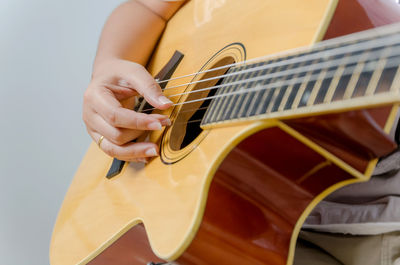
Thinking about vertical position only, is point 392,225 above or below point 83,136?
above

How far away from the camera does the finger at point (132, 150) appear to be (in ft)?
2.10

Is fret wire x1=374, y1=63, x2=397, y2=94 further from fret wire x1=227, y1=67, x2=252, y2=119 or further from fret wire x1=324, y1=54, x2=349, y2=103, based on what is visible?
fret wire x1=227, y1=67, x2=252, y2=119

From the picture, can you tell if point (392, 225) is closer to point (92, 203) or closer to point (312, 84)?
point (312, 84)

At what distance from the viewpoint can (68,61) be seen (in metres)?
1.43

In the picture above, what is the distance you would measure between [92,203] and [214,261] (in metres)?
0.39

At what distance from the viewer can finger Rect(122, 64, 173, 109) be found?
648 mm

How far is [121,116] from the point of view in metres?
0.66

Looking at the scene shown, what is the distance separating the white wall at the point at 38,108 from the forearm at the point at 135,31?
1.83 feet

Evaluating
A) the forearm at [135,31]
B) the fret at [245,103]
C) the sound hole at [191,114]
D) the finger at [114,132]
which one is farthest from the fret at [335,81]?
the forearm at [135,31]

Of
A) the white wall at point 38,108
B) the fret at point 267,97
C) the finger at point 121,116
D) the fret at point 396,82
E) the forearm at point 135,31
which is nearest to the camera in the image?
the fret at point 396,82

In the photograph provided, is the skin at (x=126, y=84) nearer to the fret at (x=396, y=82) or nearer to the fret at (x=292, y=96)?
the fret at (x=292, y=96)

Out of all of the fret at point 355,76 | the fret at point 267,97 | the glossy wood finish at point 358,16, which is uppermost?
the glossy wood finish at point 358,16

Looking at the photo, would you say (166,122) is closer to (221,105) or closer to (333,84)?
(221,105)

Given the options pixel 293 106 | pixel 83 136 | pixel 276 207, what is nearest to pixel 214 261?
pixel 276 207
